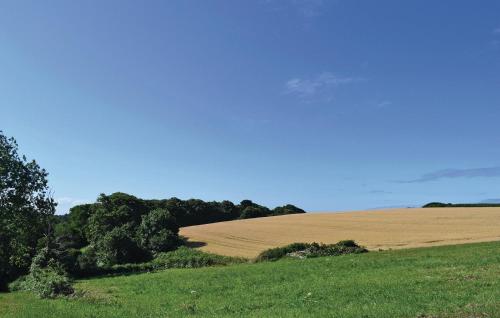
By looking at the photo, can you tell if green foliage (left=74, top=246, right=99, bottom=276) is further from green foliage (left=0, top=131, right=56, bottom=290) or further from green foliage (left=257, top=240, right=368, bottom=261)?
green foliage (left=257, top=240, right=368, bottom=261)

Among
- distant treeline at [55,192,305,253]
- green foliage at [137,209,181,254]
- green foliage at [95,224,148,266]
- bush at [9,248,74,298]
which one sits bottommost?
bush at [9,248,74,298]

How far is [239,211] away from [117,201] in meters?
64.2

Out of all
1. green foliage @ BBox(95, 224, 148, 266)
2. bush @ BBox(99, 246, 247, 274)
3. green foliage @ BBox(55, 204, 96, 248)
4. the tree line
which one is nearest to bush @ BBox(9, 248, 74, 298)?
the tree line

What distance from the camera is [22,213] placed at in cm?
5478

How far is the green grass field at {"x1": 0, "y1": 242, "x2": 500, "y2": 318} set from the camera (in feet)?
54.7

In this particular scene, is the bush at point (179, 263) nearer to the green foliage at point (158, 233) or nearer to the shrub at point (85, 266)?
the shrub at point (85, 266)

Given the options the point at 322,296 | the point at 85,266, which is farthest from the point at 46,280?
the point at 322,296

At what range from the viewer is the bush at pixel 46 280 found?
33.1 metres

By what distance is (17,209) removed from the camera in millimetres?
54094

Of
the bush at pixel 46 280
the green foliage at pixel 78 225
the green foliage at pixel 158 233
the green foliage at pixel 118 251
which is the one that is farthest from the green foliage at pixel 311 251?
the green foliage at pixel 78 225

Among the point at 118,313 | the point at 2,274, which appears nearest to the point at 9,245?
the point at 2,274

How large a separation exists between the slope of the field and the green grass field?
2857 centimetres

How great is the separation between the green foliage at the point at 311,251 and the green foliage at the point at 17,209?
87.5 ft

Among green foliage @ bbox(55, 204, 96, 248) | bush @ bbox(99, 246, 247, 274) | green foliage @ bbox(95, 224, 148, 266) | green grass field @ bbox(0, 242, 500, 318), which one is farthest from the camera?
green foliage @ bbox(55, 204, 96, 248)
